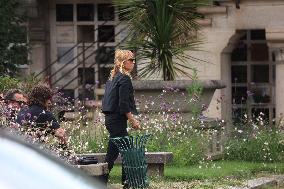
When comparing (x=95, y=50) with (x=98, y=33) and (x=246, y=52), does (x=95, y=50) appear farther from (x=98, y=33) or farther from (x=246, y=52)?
(x=246, y=52)

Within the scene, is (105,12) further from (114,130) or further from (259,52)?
(114,130)

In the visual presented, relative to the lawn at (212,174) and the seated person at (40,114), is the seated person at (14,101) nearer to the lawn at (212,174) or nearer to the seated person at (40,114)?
the seated person at (40,114)

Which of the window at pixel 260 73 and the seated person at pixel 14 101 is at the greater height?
the window at pixel 260 73

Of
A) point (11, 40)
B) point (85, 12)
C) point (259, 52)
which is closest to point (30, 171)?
point (11, 40)

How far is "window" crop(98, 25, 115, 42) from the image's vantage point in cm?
2002

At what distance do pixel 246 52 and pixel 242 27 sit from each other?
223 centimetres

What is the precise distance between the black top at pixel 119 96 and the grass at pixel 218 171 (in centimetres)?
114

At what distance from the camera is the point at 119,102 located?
10.4m

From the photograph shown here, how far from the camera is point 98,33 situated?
20.0 m

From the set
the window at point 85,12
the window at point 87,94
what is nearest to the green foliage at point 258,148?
the window at point 87,94

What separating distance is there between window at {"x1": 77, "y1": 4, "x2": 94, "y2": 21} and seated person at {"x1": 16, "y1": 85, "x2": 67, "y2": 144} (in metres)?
10.4

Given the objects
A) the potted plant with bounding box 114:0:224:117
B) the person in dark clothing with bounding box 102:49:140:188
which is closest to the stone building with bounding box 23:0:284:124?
the potted plant with bounding box 114:0:224:117

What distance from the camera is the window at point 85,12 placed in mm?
20094

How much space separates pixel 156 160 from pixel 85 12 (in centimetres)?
909
